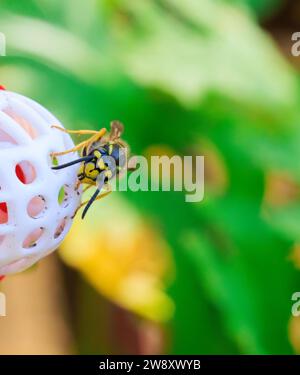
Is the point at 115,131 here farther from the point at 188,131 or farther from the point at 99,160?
the point at 188,131

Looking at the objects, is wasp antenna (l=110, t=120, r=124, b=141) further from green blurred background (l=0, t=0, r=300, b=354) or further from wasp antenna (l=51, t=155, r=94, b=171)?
green blurred background (l=0, t=0, r=300, b=354)

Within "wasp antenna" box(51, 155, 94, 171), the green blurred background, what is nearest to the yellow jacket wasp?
"wasp antenna" box(51, 155, 94, 171)

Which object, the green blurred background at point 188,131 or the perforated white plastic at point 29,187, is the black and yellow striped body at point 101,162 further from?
the green blurred background at point 188,131

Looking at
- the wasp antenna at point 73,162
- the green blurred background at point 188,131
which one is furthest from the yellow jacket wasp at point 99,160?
the green blurred background at point 188,131

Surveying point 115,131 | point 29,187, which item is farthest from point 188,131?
point 29,187

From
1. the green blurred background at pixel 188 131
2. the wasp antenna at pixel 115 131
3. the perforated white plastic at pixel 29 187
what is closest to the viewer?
the perforated white plastic at pixel 29 187

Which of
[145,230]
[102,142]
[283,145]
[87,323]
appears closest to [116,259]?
[145,230]
